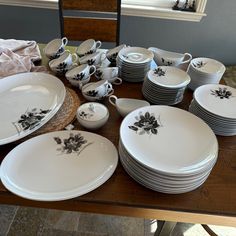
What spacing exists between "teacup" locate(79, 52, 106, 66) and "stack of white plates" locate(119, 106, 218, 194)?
363mm

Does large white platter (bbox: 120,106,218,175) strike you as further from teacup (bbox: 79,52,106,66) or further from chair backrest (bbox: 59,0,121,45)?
chair backrest (bbox: 59,0,121,45)

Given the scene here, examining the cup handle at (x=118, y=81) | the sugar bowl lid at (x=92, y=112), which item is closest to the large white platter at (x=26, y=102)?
the sugar bowl lid at (x=92, y=112)

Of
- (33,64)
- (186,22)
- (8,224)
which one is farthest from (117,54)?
(186,22)

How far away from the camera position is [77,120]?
0.76m

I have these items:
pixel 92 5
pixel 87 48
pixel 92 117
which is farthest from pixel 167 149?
pixel 92 5

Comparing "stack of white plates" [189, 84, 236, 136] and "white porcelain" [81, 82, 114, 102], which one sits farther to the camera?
"white porcelain" [81, 82, 114, 102]

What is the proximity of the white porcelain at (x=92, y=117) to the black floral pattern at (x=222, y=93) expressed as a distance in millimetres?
369

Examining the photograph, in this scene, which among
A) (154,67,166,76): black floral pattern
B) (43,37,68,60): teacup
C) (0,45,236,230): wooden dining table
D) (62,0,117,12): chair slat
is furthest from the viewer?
(62,0,117,12): chair slat

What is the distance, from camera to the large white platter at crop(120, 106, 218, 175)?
57cm

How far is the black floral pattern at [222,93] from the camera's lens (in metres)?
0.79

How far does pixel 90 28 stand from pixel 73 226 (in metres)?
1.08

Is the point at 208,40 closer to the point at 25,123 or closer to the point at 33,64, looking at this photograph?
the point at 33,64

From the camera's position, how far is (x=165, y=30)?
6.49ft

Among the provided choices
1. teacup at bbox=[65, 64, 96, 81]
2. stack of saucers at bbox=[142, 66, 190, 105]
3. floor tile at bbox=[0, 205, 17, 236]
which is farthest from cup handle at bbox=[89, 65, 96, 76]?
floor tile at bbox=[0, 205, 17, 236]
